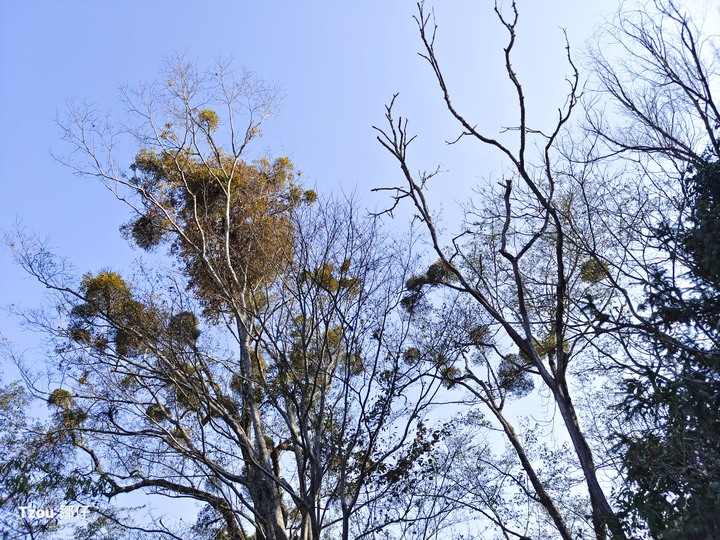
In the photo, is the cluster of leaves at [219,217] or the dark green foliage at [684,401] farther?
the cluster of leaves at [219,217]

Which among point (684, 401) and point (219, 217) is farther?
point (219, 217)

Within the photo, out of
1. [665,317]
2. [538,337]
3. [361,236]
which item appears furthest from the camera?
[538,337]

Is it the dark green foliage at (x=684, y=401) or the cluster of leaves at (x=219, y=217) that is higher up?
the cluster of leaves at (x=219, y=217)

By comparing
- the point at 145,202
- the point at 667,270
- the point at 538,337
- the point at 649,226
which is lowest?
the point at 667,270

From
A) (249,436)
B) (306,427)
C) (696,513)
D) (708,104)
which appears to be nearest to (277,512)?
(249,436)

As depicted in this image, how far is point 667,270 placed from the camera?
6605 millimetres

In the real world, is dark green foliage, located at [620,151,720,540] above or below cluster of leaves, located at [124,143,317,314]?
Result: below

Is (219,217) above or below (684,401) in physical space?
above

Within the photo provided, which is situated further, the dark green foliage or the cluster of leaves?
the cluster of leaves

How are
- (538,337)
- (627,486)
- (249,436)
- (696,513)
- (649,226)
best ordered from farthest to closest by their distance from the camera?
(538,337)
(249,436)
(649,226)
(627,486)
(696,513)

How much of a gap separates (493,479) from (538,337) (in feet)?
8.00

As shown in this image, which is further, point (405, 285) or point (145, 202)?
point (145, 202)

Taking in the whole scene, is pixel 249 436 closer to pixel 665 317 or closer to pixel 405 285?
pixel 405 285

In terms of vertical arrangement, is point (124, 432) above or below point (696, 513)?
above
